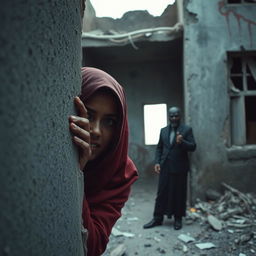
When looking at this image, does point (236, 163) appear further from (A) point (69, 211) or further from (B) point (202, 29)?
(A) point (69, 211)

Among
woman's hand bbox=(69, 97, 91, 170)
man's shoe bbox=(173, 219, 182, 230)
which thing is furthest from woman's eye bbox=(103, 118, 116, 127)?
man's shoe bbox=(173, 219, 182, 230)

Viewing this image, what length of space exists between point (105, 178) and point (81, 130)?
2.02 ft

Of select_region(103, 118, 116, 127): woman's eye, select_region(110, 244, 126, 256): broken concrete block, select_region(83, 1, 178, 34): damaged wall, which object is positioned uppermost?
select_region(83, 1, 178, 34): damaged wall

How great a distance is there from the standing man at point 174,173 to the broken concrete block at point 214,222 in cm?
42

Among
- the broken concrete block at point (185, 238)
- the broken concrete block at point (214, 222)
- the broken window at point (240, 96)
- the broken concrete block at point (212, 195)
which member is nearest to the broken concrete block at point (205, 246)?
the broken concrete block at point (185, 238)

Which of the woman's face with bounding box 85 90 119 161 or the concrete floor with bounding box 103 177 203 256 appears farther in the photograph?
the concrete floor with bounding box 103 177 203 256

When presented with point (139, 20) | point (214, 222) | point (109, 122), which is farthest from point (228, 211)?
point (139, 20)

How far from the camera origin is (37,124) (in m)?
0.48

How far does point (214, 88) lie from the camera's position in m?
5.40

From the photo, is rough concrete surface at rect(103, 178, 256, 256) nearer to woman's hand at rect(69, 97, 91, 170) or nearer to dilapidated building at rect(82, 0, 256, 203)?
dilapidated building at rect(82, 0, 256, 203)

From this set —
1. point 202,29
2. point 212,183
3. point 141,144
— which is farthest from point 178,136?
point 141,144

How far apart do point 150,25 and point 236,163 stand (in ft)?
15.9

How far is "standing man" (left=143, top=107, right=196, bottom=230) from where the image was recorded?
14.7ft

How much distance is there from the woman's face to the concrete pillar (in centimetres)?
46
